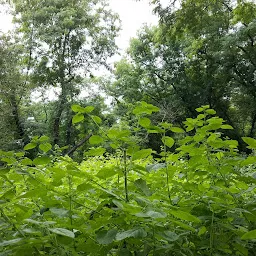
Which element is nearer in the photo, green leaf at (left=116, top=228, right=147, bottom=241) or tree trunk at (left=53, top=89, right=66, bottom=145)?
green leaf at (left=116, top=228, right=147, bottom=241)

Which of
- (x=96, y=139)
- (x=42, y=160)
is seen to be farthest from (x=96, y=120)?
(x=42, y=160)

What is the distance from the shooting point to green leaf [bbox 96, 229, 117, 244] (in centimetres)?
66

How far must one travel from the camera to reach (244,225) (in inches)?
32.9

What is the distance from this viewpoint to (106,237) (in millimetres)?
677

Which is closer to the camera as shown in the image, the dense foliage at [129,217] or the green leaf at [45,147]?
the dense foliage at [129,217]

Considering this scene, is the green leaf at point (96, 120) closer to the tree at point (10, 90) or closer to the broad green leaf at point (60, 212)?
the broad green leaf at point (60, 212)

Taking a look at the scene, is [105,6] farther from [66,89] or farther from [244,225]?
[244,225]

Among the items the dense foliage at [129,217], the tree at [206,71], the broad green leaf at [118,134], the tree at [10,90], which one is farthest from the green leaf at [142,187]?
the tree at [10,90]

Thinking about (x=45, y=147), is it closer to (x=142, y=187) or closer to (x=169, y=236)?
(x=142, y=187)

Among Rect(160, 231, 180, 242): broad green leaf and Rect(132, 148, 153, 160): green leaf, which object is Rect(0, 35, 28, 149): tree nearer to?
Rect(132, 148, 153, 160): green leaf

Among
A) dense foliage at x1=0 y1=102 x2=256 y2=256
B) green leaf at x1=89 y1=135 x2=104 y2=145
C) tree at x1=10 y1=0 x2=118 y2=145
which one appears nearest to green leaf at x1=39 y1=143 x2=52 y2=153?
dense foliage at x1=0 y1=102 x2=256 y2=256

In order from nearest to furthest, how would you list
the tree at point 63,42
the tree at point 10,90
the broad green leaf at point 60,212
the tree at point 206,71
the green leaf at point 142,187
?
the broad green leaf at point 60,212, the green leaf at point 142,187, the tree at point 10,90, the tree at point 206,71, the tree at point 63,42

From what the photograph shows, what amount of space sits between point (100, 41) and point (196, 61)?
16.9 feet

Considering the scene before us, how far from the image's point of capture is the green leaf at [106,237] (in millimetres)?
661
